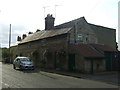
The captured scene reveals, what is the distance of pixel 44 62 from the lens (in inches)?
1323

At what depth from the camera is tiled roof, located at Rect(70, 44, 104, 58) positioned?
80.7 ft

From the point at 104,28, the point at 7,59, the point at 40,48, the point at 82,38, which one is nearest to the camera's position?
the point at 82,38

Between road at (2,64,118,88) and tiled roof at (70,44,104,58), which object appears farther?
tiled roof at (70,44,104,58)

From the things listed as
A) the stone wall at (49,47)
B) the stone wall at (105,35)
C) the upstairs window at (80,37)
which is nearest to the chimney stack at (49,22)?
the stone wall at (49,47)

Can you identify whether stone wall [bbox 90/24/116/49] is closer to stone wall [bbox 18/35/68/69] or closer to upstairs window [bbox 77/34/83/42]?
upstairs window [bbox 77/34/83/42]

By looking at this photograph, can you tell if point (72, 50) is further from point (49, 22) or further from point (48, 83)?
point (49, 22)

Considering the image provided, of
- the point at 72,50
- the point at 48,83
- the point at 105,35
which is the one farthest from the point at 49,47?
the point at 48,83

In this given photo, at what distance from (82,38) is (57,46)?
396cm

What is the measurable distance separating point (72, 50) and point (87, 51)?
196 centimetres

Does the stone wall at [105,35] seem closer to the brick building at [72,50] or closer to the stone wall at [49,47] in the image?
the brick building at [72,50]

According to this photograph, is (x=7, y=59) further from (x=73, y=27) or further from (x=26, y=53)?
(x=73, y=27)

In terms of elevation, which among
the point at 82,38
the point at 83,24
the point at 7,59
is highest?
the point at 83,24

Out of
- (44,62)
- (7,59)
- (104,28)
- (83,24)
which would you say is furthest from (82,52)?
(7,59)

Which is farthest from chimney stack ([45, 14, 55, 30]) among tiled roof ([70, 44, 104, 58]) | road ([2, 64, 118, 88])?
road ([2, 64, 118, 88])
